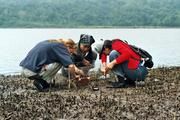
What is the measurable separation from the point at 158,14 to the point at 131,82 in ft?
483

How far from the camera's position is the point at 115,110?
11.1 m

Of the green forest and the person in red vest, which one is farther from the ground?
the person in red vest

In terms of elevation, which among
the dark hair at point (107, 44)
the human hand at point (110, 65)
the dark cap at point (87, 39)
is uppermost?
the dark cap at point (87, 39)

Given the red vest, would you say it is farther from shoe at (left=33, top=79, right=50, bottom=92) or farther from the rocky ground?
shoe at (left=33, top=79, right=50, bottom=92)

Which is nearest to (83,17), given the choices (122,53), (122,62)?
(122,62)

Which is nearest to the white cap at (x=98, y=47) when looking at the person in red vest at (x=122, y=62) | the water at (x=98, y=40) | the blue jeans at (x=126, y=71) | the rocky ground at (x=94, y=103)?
the person in red vest at (x=122, y=62)

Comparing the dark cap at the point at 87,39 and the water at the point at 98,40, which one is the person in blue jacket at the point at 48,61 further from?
the water at the point at 98,40

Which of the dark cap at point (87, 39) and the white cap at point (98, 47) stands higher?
the dark cap at point (87, 39)

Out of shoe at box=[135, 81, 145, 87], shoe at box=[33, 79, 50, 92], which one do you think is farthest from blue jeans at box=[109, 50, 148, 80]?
shoe at box=[33, 79, 50, 92]

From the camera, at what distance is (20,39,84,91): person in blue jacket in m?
13.0

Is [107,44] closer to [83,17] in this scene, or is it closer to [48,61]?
[48,61]

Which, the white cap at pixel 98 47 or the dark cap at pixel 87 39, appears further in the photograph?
the white cap at pixel 98 47

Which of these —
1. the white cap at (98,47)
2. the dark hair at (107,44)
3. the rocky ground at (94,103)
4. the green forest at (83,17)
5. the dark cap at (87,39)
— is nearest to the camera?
the rocky ground at (94,103)

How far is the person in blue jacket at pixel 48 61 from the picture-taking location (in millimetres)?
13008
